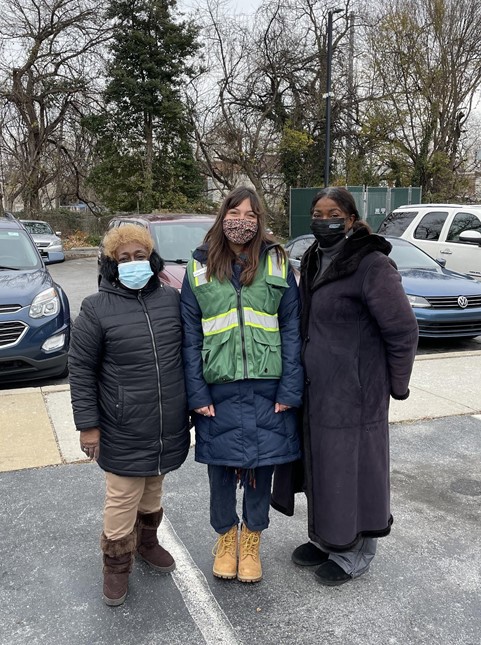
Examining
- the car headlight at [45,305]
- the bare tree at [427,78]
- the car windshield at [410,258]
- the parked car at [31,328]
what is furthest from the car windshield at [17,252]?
the bare tree at [427,78]

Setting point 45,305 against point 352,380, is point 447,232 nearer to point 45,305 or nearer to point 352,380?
point 45,305

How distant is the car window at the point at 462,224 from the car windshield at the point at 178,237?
4.67m

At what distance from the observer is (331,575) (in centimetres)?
286

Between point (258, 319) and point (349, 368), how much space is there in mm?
463

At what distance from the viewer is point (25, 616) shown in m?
2.59

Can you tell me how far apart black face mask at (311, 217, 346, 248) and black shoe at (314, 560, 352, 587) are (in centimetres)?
157

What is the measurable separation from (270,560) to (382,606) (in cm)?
62

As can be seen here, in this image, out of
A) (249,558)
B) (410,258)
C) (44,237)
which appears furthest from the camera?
(44,237)

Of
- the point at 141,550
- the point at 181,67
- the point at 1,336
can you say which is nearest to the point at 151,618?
the point at 141,550

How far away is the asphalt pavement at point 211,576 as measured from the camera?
251cm

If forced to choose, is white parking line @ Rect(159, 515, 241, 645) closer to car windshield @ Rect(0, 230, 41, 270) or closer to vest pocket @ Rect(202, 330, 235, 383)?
vest pocket @ Rect(202, 330, 235, 383)

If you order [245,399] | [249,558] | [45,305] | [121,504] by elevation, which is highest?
[245,399]

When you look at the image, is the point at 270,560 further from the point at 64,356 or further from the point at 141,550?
the point at 64,356

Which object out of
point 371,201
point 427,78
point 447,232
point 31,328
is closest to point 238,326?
point 31,328
